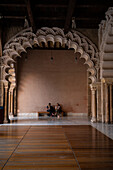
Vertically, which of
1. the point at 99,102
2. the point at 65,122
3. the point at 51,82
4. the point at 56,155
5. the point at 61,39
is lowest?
the point at 65,122

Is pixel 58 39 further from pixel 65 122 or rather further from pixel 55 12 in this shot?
pixel 65 122

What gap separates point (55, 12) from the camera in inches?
322

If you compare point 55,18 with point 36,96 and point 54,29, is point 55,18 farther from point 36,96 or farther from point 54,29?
point 36,96

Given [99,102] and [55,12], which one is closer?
[55,12]

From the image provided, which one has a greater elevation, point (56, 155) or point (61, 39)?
point (61, 39)

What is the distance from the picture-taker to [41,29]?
366 inches

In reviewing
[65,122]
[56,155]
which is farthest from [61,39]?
[56,155]

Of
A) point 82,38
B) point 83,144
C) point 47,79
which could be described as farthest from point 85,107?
point 83,144

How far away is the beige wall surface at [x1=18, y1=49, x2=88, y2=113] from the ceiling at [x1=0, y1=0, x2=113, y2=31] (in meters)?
5.76

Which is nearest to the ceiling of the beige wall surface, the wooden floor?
the wooden floor

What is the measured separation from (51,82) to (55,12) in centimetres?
727

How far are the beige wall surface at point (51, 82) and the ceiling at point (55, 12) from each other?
5758mm

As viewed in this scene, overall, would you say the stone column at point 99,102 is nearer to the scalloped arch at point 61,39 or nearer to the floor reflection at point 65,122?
the scalloped arch at point 61,39

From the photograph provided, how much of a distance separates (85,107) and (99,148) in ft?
36.3
